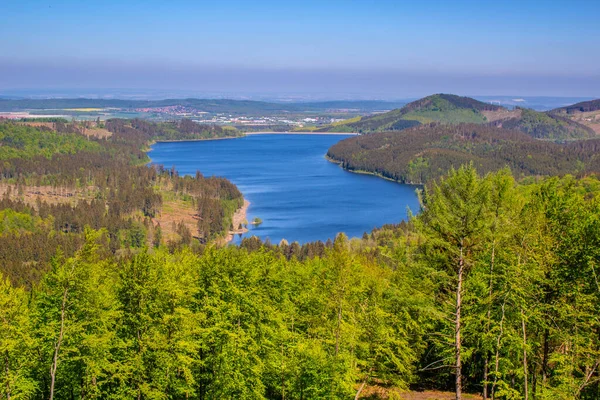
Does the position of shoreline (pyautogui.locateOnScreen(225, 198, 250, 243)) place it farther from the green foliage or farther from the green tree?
the green foliage

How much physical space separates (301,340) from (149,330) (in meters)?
5.44

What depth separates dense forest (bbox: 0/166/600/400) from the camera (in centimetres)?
1655

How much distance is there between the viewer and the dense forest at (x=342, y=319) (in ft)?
54.3

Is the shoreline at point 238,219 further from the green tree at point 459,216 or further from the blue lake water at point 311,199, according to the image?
the green tree at point 459,216

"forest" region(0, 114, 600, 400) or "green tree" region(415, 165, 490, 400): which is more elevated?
"green tree" region(415, 165, 490, 400)

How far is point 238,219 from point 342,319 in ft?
296

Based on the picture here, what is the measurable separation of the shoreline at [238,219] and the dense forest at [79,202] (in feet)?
4.34

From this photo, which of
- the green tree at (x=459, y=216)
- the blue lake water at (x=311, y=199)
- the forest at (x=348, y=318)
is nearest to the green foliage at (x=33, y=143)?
the blue lake water at (x=311, y=199)

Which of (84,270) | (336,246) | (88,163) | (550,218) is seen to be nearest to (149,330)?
(84,270)

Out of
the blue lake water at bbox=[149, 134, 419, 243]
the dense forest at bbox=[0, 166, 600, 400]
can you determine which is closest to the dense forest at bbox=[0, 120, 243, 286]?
the blue lake water at bbox=[149, 134, 419, 243]

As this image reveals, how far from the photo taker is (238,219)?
10875 cm

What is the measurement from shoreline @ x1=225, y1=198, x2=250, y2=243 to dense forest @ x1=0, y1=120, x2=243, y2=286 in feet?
4.34

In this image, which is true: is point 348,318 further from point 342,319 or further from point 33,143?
point 33,143

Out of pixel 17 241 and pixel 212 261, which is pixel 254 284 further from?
pixel 17 241
